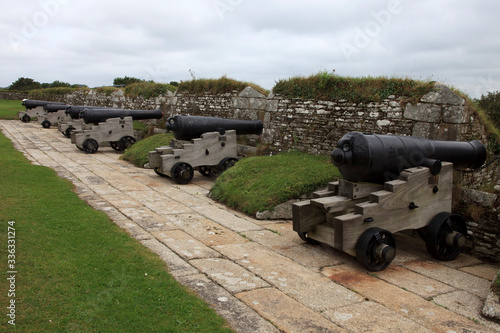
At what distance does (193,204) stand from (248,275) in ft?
10.6

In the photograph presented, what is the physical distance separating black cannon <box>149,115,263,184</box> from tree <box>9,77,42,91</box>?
4621cm

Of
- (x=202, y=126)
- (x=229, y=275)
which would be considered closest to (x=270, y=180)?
(x=202, y=126)

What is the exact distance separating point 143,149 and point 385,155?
834 centimetres

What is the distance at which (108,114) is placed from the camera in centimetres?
1355

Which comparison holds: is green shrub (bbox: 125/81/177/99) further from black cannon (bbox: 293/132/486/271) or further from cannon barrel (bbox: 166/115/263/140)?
black cannon (bbox: 293/132/486/271)

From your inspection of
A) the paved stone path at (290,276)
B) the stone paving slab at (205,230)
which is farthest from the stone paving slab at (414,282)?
the stone paving slab at (205,230)

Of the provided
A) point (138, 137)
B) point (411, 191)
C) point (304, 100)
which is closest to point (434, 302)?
point (411, 191)

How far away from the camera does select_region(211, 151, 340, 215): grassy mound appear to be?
6.51 metres

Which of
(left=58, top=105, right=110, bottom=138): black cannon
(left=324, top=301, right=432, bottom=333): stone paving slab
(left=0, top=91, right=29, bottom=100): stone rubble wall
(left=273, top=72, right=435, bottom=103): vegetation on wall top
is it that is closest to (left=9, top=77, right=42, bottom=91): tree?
(left=0, top=91, right=29, bottom=100): stone rubble wall

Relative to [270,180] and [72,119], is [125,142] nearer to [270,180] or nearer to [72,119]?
[72,119]

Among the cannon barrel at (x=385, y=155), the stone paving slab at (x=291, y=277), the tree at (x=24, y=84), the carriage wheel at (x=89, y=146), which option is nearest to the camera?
the stone paving slab at (x=291, y=277)

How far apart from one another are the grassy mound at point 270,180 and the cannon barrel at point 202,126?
4.87 feet

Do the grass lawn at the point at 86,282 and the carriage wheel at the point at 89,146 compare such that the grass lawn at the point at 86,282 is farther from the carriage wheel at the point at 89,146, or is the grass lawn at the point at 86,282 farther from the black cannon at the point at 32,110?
the black cannon at the point at 32,110

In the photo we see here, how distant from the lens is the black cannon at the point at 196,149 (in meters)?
8.97
